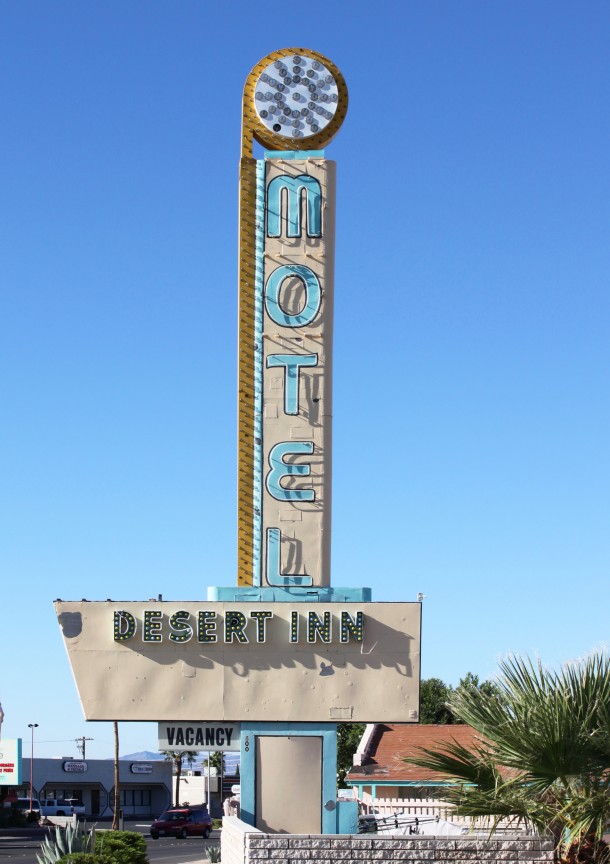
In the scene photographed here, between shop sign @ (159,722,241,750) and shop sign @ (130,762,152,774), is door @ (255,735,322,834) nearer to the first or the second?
shop sign @ (159,722,241,750)

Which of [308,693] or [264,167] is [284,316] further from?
[308,693]

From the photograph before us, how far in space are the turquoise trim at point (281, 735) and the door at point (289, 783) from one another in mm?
89

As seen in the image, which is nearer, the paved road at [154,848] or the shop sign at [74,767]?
the paved road at [154,848]

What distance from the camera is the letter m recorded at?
2745 cm

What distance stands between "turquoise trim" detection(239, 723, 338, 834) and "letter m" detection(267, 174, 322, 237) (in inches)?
428

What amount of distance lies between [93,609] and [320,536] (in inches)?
202

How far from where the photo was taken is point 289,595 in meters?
26.1

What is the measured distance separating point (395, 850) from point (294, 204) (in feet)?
47.5

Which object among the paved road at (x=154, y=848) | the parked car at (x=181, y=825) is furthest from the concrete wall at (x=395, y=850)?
the parked car at (x=181, y=825)

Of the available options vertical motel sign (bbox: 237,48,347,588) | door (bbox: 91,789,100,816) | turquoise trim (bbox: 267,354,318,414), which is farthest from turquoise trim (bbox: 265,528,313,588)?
door (bbox: 91,789,100,816)

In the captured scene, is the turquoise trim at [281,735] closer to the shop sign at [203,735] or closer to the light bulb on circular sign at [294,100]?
the shop sign at [203,735]

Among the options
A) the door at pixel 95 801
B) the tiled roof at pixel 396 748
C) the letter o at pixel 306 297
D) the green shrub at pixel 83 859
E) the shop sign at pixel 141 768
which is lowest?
the door at pixel 95 801

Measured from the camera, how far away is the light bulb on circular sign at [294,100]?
2820 cm

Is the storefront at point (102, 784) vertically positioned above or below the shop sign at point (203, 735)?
below
